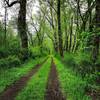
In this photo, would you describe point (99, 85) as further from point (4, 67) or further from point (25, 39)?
point (25, 39)

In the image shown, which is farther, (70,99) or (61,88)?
(61,88)

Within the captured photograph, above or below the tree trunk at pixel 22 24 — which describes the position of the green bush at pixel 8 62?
below

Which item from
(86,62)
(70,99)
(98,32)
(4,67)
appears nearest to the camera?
(70,99)

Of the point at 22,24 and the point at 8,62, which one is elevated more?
the point at 22,24

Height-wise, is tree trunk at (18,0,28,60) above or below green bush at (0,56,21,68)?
above

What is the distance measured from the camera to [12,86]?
11805 mm

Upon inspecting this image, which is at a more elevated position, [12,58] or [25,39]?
[25,39]

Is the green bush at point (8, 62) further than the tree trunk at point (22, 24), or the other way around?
the tree trunk at point (22, 24)

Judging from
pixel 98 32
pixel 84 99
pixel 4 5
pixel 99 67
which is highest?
pixel 4 5

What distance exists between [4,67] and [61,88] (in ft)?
27.9

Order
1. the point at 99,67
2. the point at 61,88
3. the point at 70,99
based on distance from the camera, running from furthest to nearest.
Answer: the point at 99,67 < the point at 61,88 < the point at 70,99

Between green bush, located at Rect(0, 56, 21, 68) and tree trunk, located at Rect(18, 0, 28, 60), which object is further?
tree trunk, located at Rect(18, 0, 28, 60)

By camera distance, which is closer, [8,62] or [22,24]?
[8,62]

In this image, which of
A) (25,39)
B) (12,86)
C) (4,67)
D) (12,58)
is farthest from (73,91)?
(25,39)
